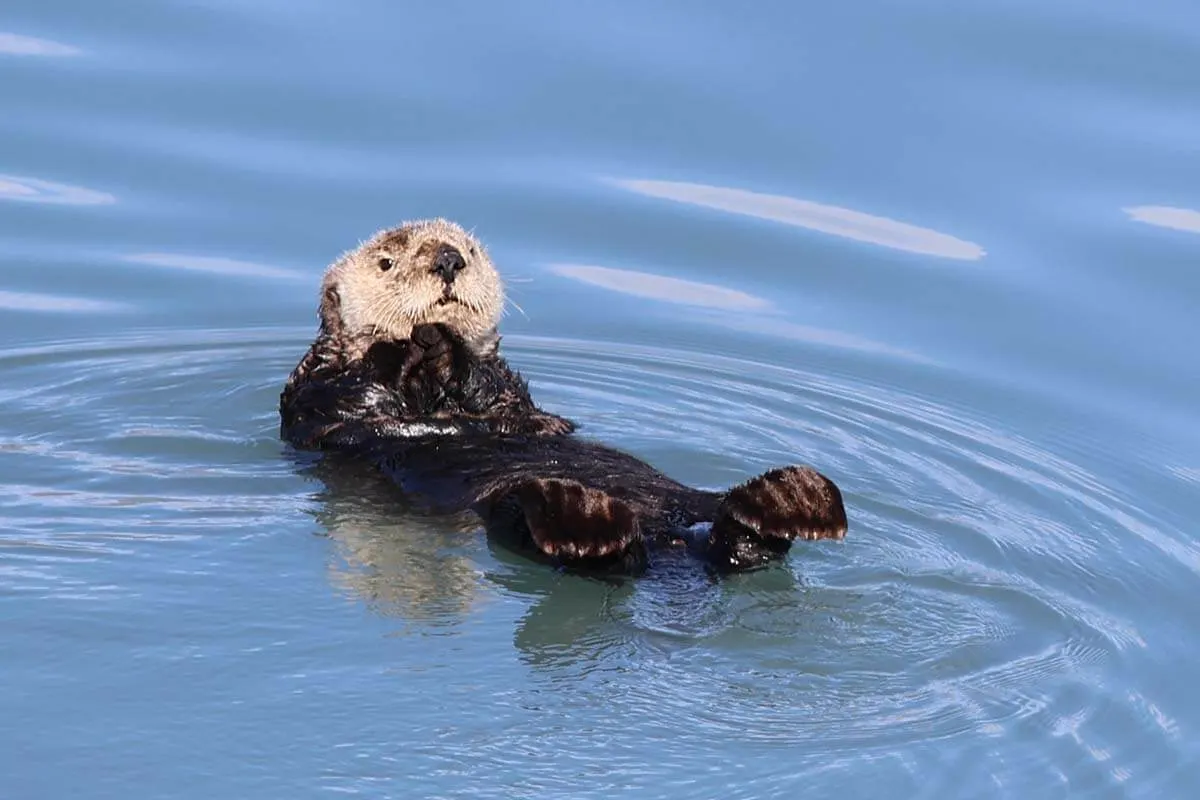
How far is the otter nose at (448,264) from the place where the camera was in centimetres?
656

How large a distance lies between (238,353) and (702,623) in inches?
127

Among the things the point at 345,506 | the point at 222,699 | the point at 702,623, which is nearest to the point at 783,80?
the point at 345,506

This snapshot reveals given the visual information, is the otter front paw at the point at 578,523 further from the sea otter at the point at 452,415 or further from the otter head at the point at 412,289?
the otter head at the point at 412,289

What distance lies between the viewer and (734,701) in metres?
4.54

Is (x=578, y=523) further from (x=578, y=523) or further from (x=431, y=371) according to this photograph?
(x=431, y=371)

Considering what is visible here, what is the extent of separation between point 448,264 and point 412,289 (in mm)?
174

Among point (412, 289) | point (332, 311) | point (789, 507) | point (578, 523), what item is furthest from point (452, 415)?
point (789, 507)

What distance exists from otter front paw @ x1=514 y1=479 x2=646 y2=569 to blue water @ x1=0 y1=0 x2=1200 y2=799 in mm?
137

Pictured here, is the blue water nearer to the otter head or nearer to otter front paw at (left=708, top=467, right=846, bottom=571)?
otter front paw at (left=708, top=467, right=846, bottom=571)

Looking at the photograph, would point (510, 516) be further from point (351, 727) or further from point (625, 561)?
point (351, 727)

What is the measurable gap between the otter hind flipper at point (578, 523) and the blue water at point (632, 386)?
0.14 m

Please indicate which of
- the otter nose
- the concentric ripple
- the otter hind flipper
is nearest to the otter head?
the otter nose

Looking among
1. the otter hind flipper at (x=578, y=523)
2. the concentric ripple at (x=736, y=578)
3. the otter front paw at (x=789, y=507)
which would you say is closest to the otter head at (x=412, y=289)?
the concentric ripple at (x=736, y=578)

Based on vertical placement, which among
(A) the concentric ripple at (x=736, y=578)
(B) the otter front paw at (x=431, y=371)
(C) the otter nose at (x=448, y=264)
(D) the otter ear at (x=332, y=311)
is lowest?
(A) the concentric ripple at (x=736, y=578)
